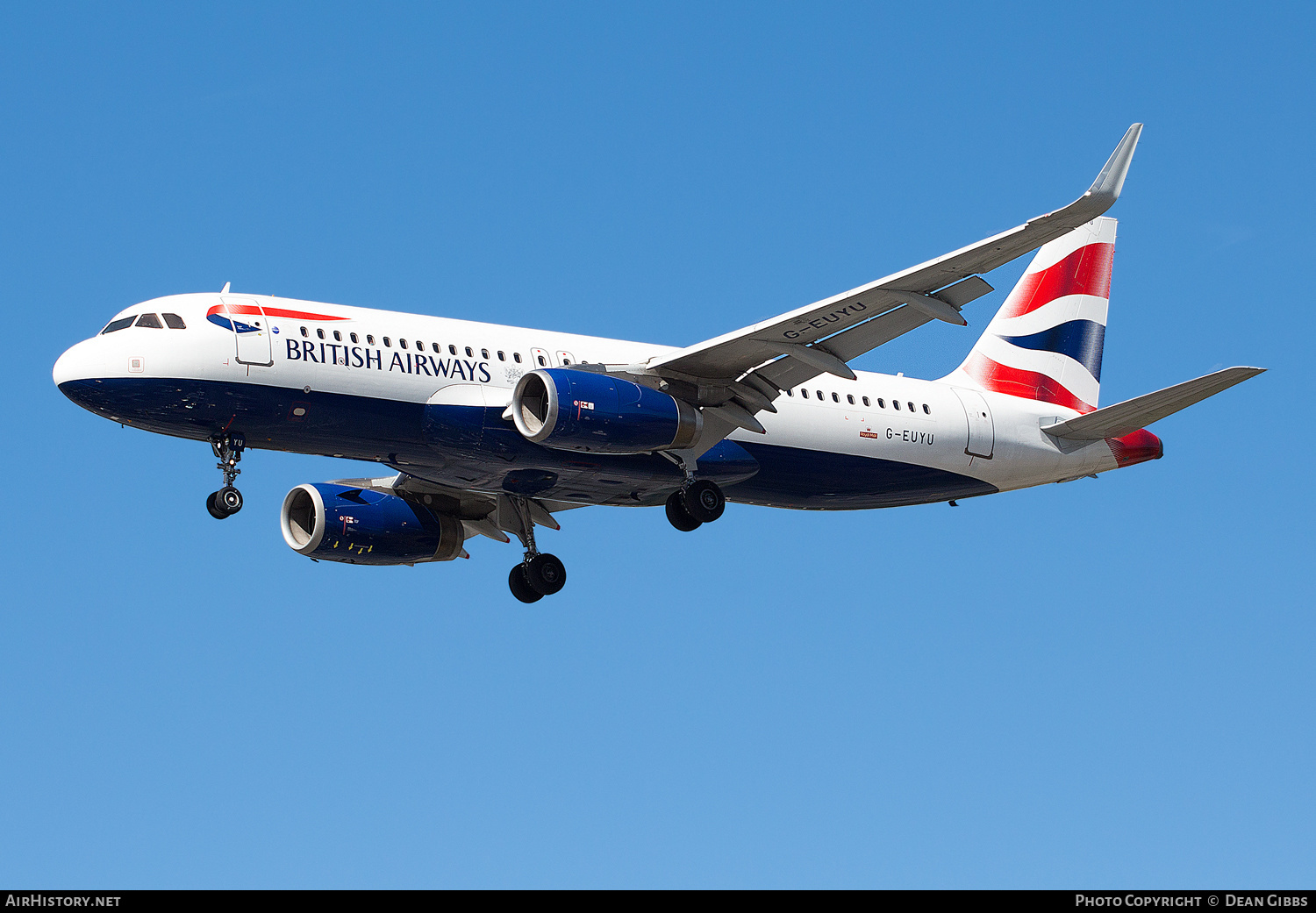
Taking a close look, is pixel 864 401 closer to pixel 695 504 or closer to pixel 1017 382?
pixel 695 504

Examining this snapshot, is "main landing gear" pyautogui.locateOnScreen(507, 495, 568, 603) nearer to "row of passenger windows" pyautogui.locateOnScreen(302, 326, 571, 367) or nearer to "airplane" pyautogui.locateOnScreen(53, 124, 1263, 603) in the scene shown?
"airplane" pyautogui.locateOnScreen(53, 124, 1263, 603)

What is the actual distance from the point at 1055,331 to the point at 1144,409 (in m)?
6.21

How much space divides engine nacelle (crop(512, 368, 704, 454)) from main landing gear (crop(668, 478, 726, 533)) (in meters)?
1.80

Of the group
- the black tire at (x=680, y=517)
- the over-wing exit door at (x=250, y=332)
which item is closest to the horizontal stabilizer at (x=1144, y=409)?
the black tire at (x=680, y=517)

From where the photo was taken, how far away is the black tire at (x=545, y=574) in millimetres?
36625

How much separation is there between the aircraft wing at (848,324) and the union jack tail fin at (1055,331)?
7.96 meters

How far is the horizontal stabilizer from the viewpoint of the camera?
31203 mm

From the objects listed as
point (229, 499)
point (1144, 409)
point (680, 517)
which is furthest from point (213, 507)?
point (1144, 409)

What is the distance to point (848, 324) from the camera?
30891mm

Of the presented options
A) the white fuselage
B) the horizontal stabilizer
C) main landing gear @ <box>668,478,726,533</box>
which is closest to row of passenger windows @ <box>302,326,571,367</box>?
the white fuselage

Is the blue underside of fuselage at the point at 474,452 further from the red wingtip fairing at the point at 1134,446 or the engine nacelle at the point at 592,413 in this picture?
the red wingtip fairing at the point at 1134,446

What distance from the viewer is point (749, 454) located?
34344 mm

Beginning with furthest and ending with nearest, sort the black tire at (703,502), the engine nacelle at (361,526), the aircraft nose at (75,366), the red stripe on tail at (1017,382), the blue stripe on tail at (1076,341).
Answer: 1. the blue stripe on tail at (1076,341)
2. the red stripe on tail at (1017,382)
3. the engine nacelle at (361,526)
4. the black tire at (703,502)
5. the aircraft nose at (75,366)
